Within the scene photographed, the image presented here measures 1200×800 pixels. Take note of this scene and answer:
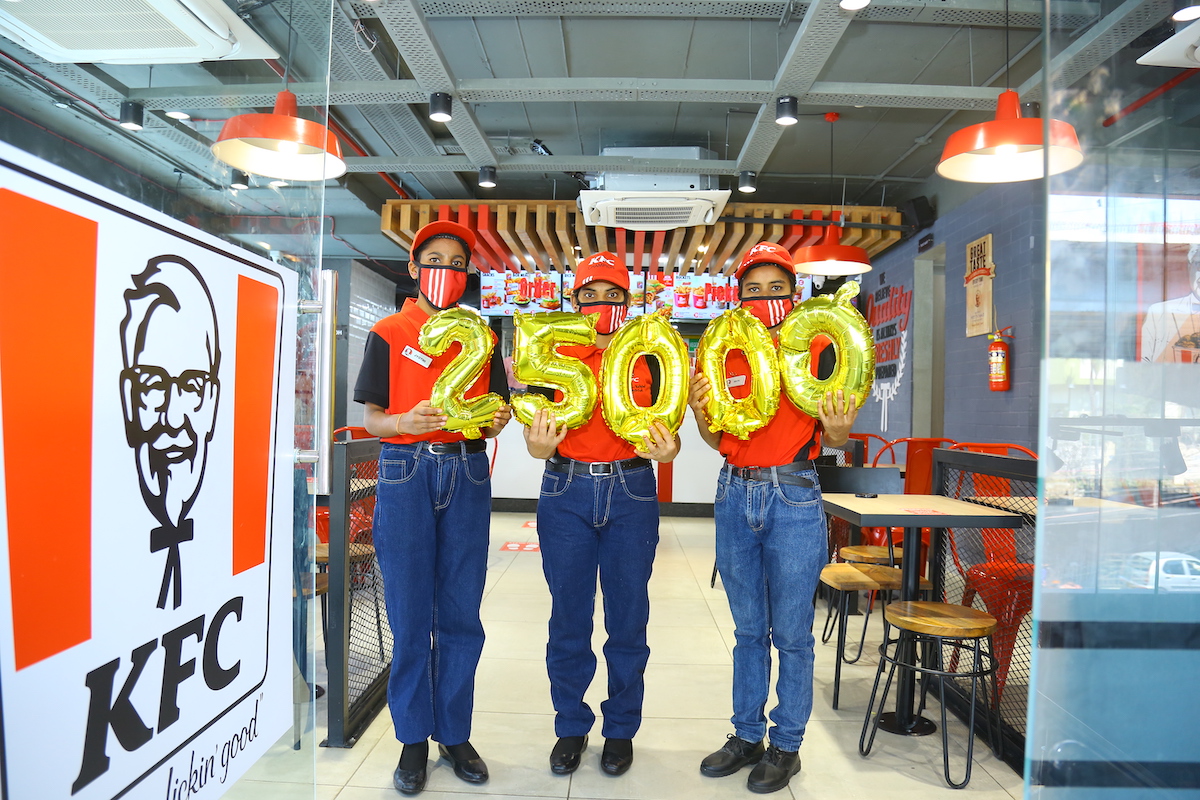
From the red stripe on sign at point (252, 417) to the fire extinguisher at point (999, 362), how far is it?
572 cm

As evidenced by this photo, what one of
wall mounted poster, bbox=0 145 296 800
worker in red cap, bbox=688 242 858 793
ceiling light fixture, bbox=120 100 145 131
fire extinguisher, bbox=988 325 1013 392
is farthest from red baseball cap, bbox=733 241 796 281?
fire extinguisher, bbox=988 325 1013 392

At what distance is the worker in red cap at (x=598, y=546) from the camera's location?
2266 mm

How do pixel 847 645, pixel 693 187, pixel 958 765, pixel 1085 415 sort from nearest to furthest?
pixel 1085 415 → pixel 958 765 → pixel 847 645 → pixel 693 187

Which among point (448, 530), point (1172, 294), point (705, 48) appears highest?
point (705, 48)

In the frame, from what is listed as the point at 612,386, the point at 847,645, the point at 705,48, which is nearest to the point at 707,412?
the point at 612,386

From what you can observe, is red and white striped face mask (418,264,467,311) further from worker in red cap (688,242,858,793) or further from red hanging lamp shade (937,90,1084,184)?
red hanging lamp shade (937,90,1084,184)

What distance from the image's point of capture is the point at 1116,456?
0.89 metres

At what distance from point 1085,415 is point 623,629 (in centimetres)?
172

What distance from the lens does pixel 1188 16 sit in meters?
0.90

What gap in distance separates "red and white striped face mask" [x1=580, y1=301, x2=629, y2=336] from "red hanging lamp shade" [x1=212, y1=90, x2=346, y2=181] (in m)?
1.30

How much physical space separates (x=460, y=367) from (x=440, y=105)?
3119 mm

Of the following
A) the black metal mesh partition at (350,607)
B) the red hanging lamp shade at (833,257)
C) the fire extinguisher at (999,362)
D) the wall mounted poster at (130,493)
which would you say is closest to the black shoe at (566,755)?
the black metal mesh partition at (350,607)

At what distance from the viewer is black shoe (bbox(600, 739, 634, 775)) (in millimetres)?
2348

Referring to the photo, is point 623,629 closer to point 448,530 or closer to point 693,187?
point 448,530
